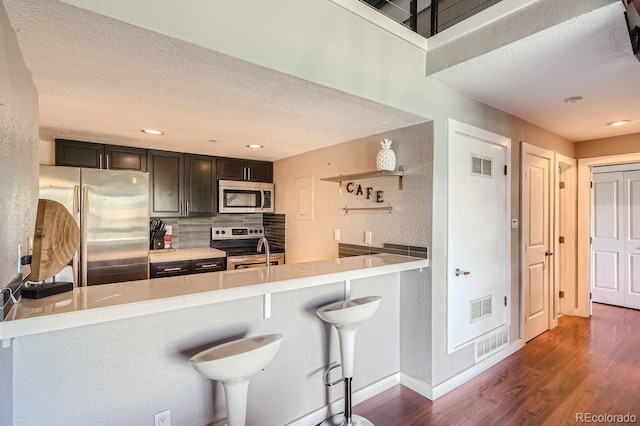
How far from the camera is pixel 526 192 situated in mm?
3301

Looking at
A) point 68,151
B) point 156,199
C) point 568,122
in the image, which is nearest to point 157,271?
point 156,199

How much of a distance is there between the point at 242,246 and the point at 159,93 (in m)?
2.94

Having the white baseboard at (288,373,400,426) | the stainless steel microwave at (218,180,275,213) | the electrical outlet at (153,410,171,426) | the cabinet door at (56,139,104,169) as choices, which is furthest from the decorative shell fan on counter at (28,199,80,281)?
the stainless steel microwave at (218,180,275,213)

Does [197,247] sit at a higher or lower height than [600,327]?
higher

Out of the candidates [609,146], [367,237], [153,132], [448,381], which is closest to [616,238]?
[609,146]

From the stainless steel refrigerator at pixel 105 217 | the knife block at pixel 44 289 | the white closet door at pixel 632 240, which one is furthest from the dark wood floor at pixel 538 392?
the stainless steel refrigerator at pixel 105 217

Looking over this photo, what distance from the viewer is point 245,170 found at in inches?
170

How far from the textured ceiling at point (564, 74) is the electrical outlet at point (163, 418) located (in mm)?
2630

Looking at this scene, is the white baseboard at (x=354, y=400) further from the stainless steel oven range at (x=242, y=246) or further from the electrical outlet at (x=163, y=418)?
the stainless steel oven range at (x=242, y=246)

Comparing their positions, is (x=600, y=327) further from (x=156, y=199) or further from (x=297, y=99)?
(x=156, y=199)

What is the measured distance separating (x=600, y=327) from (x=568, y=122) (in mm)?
2457

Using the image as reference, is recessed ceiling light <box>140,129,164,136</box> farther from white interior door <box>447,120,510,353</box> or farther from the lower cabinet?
white interior door <box>447,120,510,353</box>

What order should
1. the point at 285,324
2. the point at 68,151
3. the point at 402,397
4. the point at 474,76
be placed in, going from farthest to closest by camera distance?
the point at 68,151, the point at 402,397, the point at 474,76, the point at 285,324

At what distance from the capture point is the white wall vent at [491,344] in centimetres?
279
